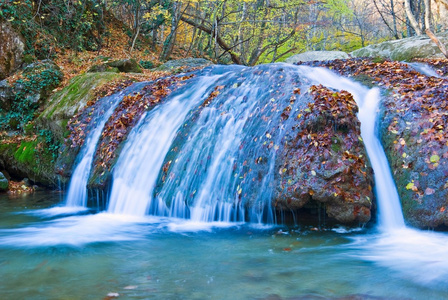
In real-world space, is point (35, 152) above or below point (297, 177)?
above

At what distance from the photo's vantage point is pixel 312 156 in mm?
4938

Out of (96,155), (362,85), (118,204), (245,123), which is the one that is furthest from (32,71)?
(362,85)

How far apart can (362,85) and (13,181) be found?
8.88m

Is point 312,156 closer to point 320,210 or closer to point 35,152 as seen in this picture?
point 320,210

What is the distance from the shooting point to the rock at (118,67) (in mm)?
12227

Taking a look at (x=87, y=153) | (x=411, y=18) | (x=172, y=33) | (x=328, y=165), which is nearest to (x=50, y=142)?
(x=87, y=153)

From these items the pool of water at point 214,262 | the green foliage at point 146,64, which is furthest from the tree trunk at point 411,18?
the green foliage at point 146,64

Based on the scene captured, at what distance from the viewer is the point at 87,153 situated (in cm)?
822

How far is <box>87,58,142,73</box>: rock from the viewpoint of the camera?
40.1 feet

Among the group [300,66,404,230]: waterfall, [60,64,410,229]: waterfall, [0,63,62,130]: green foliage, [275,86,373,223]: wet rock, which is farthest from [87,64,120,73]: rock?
[275,86,373,223]: wet rock

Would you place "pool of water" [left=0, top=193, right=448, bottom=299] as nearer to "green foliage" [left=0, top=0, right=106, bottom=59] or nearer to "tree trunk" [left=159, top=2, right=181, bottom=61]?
"green foliage" [left=0, top=0, right=106, bottom=59]

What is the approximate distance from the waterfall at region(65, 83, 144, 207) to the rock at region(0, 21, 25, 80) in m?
4.74

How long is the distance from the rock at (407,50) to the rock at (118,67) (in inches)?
312

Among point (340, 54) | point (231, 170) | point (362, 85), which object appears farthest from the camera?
point (340, 54)
